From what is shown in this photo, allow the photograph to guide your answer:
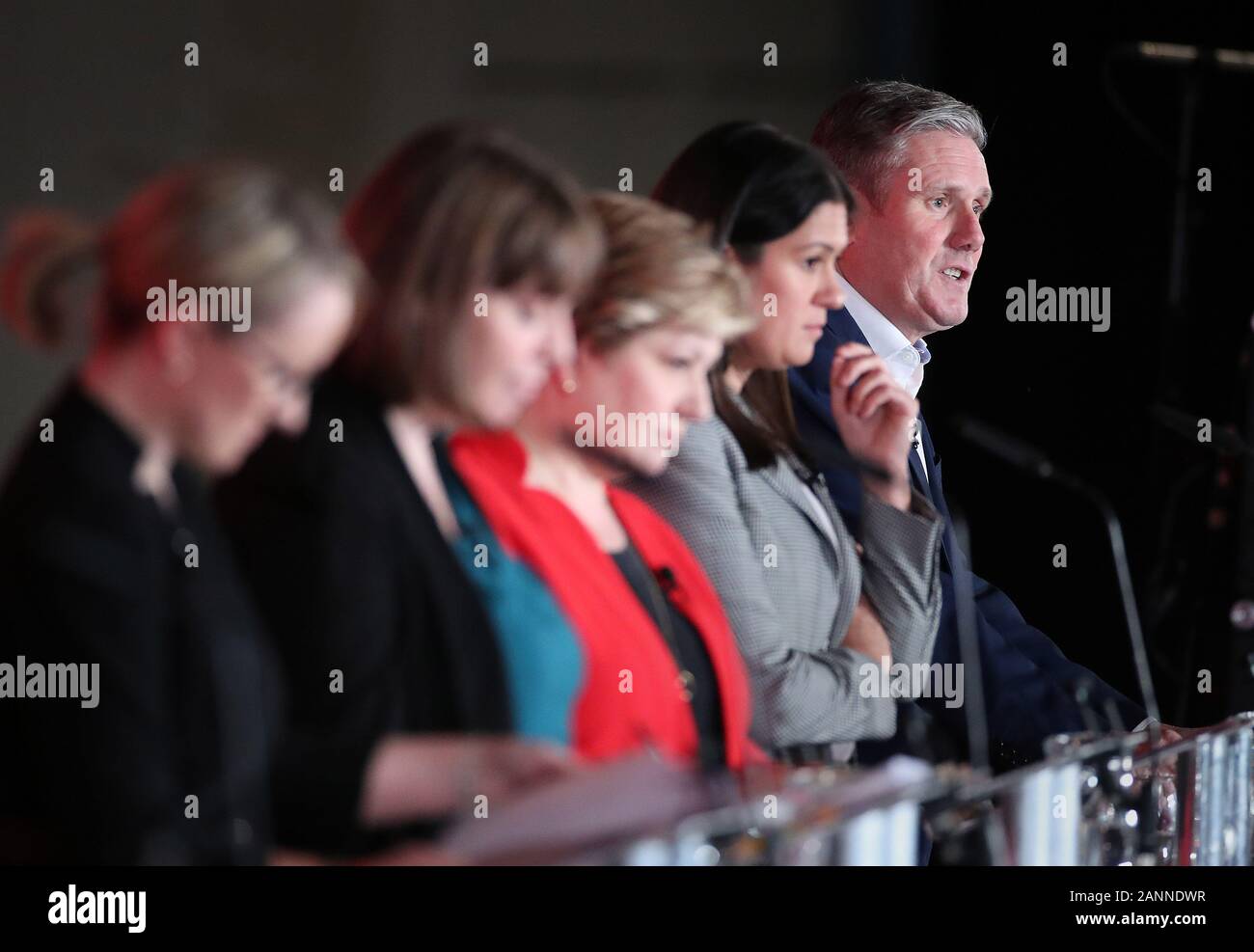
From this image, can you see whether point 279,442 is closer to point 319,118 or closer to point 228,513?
point 228,513

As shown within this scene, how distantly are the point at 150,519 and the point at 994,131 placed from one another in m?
1.77

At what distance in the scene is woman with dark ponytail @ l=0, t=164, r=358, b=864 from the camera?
1.87m

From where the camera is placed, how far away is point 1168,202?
330 cm

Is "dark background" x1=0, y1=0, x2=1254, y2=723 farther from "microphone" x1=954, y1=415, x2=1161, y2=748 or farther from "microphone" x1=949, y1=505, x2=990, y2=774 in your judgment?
"microphone" x1=949, y1=505, x2=990, y2=774

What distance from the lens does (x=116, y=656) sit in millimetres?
1869

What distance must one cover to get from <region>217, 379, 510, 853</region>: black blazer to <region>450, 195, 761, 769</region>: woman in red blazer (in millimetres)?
135

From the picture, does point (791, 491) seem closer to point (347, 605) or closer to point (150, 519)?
point (347, 605)

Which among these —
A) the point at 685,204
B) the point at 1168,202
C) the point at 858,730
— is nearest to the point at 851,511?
the point at 858,730

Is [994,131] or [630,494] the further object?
[994,131]

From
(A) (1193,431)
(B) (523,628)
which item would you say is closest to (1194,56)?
(A) (1193,431)

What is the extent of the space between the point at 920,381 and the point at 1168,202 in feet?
2.27

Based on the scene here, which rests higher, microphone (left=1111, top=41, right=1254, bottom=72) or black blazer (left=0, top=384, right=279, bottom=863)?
microphone (left=1111, top=41, right=1254, bottom=72)

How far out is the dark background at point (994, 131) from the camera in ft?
7.74

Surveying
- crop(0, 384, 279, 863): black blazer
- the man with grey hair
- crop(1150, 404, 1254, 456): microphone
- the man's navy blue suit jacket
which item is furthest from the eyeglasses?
crop(1150, 404, 1254, 456): microphone
